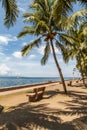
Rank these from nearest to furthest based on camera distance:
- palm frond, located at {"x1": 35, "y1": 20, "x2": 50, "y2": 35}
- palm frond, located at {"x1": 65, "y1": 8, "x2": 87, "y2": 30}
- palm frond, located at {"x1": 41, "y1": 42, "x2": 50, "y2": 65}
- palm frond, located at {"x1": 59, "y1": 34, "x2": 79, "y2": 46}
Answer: palm frond, located at {"x1": 65, "y1": 8, "x2": 87, "y2": 30}
palm frond, located at {"x1": 35, "y1": 20, "x2": 50, "y2": 35}
palm frond, located at {"x1": 59, "y1": 34, "x2": 79, "y2": 46}
palm frond, located at {"x1": 41, "y1": 42, "x2": 50, "y2": 65}

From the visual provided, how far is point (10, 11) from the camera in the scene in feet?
46.3

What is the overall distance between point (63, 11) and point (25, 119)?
20.3 ft

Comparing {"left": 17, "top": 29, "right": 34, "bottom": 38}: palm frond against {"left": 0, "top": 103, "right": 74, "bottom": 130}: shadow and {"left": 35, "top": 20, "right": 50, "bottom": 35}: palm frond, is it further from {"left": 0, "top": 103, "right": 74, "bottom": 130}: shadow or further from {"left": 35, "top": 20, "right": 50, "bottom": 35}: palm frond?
{"left": 0, "top": 103, "right": 74, "bottom": 130}: shadow

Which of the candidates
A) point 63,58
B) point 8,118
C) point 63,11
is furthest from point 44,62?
point 8,118

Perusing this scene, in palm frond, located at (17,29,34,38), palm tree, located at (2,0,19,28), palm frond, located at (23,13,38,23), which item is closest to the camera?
palm tree, located at (2,0,19,28)

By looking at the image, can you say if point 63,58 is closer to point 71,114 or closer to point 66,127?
point 71,114

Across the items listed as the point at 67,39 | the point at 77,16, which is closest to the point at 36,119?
the point at 77,16

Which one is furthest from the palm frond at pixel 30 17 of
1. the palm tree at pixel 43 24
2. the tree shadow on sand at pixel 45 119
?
the tree shadow on sand at pixel 45 119

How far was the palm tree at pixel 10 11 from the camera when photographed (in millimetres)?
13866

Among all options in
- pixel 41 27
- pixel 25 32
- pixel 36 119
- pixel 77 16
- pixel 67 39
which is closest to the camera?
pixel 36 119

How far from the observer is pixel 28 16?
24.3m

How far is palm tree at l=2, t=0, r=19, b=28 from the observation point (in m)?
13.9

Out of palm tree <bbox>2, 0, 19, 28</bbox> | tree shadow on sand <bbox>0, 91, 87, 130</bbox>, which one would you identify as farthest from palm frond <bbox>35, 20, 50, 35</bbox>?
tree shadow on sand <bbox>0, 91, 87, 130</bbox>

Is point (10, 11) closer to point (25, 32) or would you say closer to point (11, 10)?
point (11, 10)
